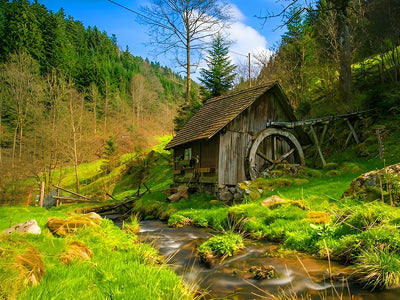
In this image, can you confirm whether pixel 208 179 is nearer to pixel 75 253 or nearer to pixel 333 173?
pixel 333 173

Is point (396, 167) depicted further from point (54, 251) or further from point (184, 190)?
point (184, 190)

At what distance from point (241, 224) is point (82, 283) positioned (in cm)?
480

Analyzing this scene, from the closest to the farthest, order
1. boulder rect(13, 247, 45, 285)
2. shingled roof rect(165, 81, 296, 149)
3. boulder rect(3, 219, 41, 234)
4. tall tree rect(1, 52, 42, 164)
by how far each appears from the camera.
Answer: boulder rect(13, 247, 45, 285) < boulder rect(3, 219, 41, 234) < shingled roof rect(165, 81, 296, 149) < tall tree rect(1, 52, 42, 164)

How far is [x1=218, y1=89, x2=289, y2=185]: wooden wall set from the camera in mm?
12102

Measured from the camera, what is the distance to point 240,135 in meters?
12.7

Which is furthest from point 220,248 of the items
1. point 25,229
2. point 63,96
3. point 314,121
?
point 63,96

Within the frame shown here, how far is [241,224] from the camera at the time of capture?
23.1 feet

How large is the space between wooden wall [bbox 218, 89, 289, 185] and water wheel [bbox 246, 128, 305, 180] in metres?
0.41

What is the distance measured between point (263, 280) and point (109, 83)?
177 ft

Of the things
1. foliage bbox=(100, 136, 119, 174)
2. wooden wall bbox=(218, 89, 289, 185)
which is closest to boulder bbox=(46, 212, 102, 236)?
wooden wall bbox=(218, 89, 289, 185)

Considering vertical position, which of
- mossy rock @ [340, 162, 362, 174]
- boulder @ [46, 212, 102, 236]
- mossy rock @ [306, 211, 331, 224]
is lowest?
Result: boulder @ [46, 212, 102, 236]

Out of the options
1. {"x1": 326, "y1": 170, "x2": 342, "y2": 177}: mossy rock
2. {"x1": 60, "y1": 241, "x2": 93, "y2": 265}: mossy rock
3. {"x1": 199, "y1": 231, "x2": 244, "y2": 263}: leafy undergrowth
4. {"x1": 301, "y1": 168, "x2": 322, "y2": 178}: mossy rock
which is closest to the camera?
{"x1": 60, "y1": 241, "x2": 93, "y2": 265}: mossy rock

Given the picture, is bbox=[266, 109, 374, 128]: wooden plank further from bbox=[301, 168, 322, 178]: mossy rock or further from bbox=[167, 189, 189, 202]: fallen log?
bbox=[167, 189, 189, 202]: fallen log

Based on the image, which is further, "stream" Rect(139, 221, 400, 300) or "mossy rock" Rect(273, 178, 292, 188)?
"mossy rock" Rect(273, 178, 292, 188)
